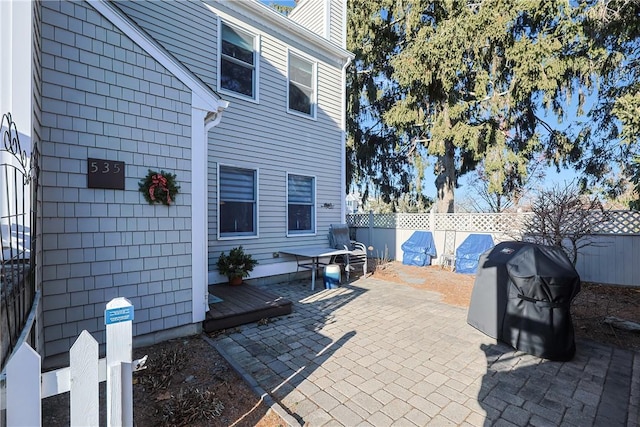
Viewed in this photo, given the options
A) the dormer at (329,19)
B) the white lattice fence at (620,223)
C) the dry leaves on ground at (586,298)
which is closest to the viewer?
the dry leaves on ground at (586,298)

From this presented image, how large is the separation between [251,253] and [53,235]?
133 inches

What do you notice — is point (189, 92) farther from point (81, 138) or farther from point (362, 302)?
point (362, 302)

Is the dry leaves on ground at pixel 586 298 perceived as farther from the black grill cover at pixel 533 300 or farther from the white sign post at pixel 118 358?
the white sign post at pixel 118 358

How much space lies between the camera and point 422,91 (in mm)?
9805

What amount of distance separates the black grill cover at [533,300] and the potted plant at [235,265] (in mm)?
3888

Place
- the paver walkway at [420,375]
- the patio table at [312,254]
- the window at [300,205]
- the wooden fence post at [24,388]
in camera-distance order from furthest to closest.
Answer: the window at [300,205]
the patio table at [312,254]
the paver walkway at [420,375]
the wooden fence post at [24,388]

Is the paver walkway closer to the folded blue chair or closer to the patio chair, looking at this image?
the patio chair

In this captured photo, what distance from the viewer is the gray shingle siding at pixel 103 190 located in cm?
275

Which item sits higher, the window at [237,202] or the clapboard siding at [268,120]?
the clapboard siding at [268,120]

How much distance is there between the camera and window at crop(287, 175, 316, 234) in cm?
672

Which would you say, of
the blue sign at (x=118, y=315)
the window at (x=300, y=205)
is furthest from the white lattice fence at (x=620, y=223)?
the blue sign at (x=118, y=315)

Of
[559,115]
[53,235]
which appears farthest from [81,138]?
[559,115]

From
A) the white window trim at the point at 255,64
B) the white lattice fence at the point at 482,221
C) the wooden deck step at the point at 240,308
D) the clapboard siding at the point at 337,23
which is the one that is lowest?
the wooden deck step at the point at 240,308

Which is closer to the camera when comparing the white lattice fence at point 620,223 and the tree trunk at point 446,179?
the white lattice fence at point 620,223
